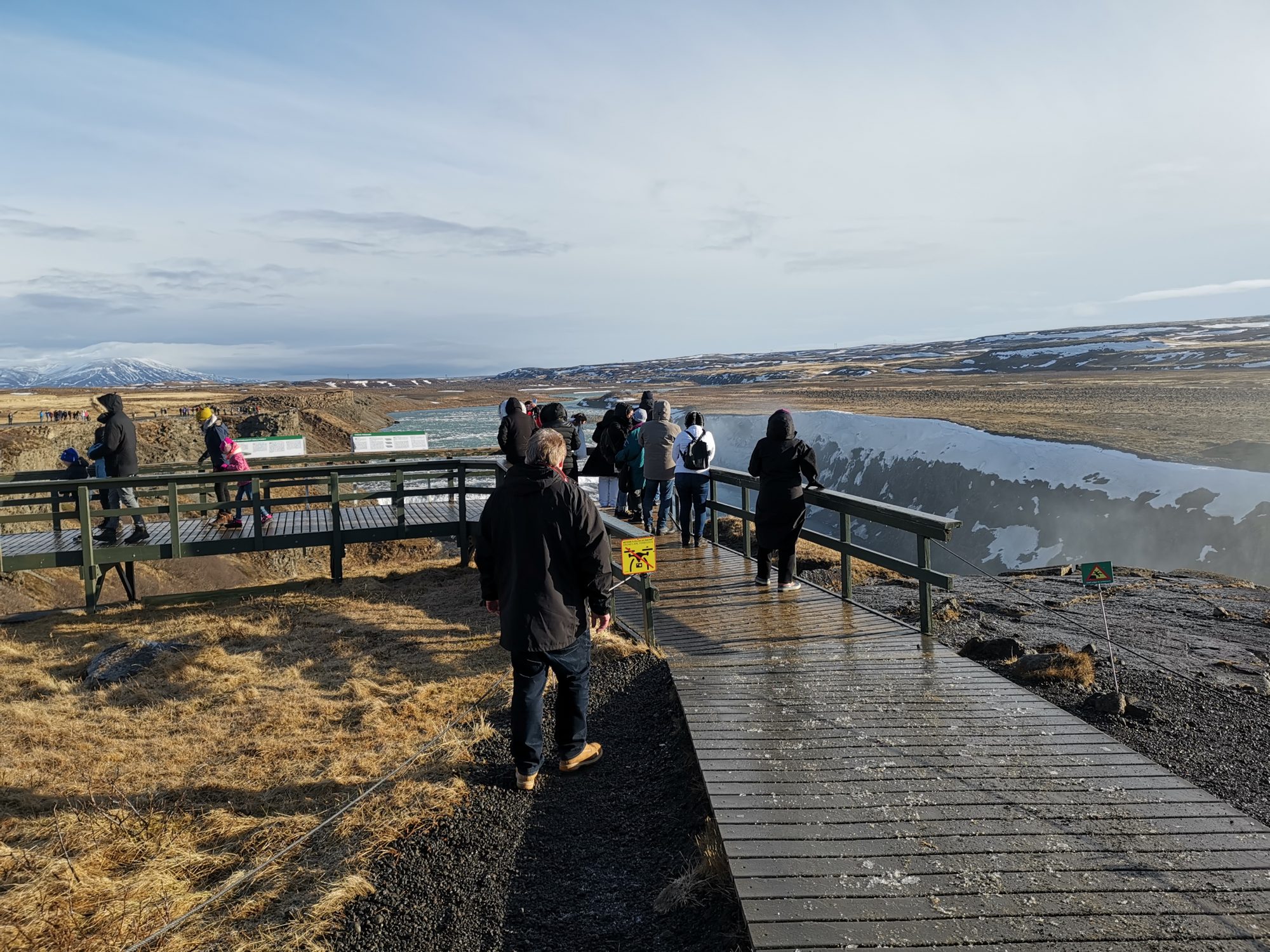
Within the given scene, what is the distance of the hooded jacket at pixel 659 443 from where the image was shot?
405 inches

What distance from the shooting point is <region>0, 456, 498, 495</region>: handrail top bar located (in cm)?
963

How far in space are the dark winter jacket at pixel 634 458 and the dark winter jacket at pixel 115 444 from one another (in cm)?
651

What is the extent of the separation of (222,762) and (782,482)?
5266 millimetres

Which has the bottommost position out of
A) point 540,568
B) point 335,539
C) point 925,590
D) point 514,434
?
point 925,590

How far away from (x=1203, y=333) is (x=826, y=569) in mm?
166991

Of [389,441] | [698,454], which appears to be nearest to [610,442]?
[698,454]

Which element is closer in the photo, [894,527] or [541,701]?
[541,701]

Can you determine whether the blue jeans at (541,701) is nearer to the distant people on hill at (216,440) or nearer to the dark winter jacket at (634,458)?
the dark winter jacket at (634,458)

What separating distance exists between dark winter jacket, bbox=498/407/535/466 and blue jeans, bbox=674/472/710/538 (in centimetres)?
221

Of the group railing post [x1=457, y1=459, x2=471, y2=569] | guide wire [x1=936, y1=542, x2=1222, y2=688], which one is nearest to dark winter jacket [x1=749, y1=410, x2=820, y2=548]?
guide wire [x1=936, y1=542, x2=1222, y2=688]

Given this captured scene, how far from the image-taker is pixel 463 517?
1151 centimetres

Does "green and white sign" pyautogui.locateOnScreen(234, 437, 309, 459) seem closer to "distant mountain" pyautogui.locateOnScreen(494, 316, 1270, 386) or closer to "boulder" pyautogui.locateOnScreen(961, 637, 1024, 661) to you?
"boulder" pyautogui.locateOnScreen(961, 637, 1024, 661)

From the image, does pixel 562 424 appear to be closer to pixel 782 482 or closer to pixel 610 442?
pixel 610 442

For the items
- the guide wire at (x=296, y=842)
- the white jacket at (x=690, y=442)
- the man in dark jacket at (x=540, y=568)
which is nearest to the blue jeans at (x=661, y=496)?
the white jacket at (x=690, y=442)
